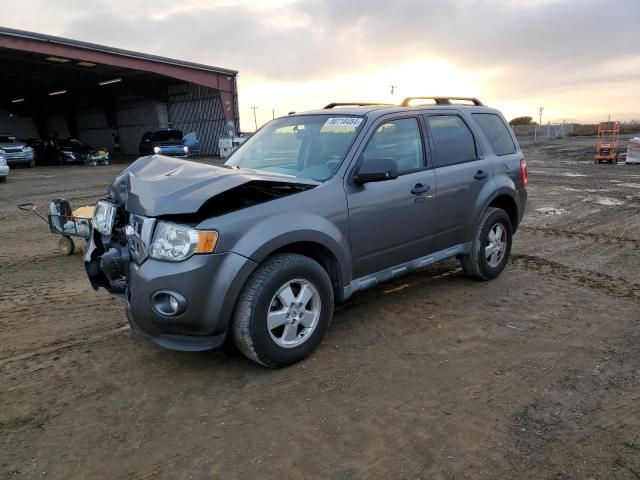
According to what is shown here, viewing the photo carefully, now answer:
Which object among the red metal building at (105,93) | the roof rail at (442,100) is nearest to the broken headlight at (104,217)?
the roof rail at (442,100)

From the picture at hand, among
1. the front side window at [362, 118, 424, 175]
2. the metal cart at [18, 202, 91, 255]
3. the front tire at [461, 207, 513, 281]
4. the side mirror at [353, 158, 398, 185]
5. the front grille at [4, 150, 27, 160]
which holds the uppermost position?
the front grille at [4, 150, 27, 160]

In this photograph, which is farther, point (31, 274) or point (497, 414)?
point (31, 274)

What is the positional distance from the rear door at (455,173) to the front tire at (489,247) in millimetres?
193

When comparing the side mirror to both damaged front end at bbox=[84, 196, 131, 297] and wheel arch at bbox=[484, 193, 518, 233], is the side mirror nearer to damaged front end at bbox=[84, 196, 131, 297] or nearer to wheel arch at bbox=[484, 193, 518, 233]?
damaged front end at bbox=[84, 196, 131, 297]

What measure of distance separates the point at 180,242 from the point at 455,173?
110 inches

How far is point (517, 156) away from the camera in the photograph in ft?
18.5

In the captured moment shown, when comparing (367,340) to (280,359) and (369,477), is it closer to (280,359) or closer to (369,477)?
(280,359)

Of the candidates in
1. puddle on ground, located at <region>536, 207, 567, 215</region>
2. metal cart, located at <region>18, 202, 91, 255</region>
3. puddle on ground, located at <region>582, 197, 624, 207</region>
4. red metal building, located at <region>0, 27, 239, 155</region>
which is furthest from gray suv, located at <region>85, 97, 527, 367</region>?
red metal building, located at <region>0, 27, 239, 155</region>

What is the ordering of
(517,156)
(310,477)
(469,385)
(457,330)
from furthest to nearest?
1. (517,156)
2. (457,330)
3. (469,385)
4. (310,477)

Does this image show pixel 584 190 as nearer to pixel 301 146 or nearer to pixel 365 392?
pixel 301 146

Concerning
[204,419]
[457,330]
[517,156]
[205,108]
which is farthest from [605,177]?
[205,108]

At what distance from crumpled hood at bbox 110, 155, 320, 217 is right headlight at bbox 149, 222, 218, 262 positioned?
0.11m

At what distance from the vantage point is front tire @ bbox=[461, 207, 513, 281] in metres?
5.09

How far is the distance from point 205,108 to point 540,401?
3127 cm
